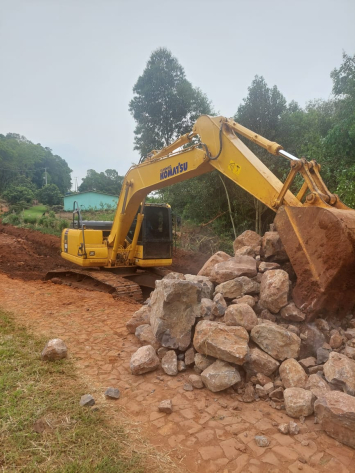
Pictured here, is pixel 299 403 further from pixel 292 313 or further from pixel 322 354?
pixel 292 313

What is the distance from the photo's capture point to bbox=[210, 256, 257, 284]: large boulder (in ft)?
12.1

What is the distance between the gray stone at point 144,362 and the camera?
3.19 m

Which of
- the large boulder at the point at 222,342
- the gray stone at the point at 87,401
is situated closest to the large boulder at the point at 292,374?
the large boulder at the point at 222,342

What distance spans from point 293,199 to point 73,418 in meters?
2.97

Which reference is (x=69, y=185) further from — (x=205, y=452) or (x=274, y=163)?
(x=205, y=452)

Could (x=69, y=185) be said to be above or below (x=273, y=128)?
above

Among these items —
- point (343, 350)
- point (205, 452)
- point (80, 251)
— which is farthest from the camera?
point (80, 251)

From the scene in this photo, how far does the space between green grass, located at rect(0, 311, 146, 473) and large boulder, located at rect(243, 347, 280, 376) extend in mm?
1243

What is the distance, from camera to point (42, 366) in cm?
327

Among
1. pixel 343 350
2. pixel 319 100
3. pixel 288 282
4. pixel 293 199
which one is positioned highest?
pixel 319 100

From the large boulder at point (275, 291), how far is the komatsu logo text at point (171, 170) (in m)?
2.54

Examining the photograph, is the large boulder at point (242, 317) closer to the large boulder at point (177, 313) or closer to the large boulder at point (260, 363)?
the large boulder at point (260, 363)

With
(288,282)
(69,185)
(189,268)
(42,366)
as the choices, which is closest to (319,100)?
(189,268)

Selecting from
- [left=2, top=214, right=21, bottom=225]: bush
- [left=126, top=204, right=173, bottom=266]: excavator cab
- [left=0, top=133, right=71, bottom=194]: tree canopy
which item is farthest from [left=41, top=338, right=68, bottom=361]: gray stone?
[left=0, top=133, right=71, bottom=194]: tree canopy
